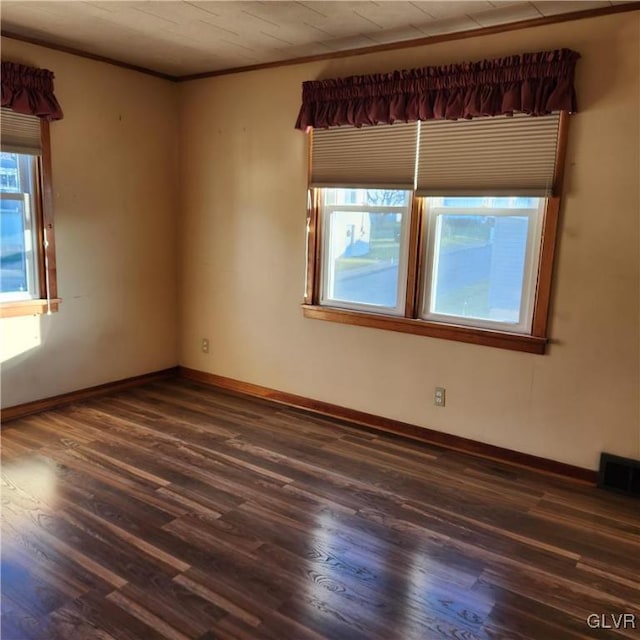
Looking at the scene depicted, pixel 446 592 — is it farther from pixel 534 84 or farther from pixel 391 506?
pixel 534 84

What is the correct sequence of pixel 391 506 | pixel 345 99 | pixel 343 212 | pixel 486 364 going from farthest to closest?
1. pixel 343 212
2. pixel 345 99
3. pixel 486 364
4. pixel 391 506

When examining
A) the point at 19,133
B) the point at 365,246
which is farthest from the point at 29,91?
the point at 365,246

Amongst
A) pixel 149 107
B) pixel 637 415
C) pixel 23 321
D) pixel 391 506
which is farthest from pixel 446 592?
pixel 149 107

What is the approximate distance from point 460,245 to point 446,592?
79.4 inches

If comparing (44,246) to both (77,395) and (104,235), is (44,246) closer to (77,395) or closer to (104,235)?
(104,235)

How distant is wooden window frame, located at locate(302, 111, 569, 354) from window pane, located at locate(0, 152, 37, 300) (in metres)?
1.91

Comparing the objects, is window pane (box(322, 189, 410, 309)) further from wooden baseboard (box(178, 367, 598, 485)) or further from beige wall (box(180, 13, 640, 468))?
wooden baseboard (box(178, 367, 598, 485))

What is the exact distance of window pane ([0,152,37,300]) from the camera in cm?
367

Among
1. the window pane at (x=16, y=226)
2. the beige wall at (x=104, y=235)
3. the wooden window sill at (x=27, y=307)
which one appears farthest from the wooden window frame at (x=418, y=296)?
the window pane at (x=16, y=226)

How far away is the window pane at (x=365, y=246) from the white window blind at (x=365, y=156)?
97 millimetres

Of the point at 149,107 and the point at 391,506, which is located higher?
the point at 149,107

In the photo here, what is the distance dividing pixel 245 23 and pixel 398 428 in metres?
2.67

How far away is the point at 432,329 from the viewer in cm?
354

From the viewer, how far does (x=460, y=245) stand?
345cm
